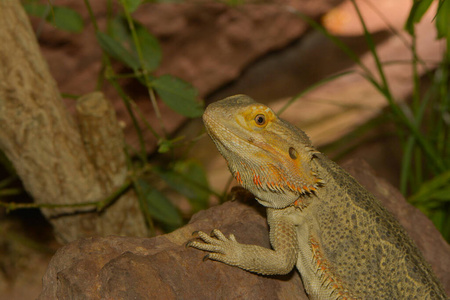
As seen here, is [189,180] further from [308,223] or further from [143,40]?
[308,223]

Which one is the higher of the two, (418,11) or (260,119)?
(418,11)

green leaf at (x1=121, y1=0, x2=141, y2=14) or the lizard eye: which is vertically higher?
green leaf at (x1=121, y1=0, x2=141, y2=14)

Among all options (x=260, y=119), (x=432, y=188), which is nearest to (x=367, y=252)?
(x=260, y=119)

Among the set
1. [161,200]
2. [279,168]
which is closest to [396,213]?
[279,168]


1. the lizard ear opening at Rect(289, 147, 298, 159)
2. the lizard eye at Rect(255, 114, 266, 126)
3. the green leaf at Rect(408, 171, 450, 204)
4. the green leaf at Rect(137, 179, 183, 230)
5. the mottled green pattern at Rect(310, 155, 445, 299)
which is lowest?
the green leaf at Rect(137, 179, 183, 230)

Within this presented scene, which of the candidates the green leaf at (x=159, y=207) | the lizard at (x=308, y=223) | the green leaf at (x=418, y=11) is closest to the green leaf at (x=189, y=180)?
the green leaf at (x=159, y=207)

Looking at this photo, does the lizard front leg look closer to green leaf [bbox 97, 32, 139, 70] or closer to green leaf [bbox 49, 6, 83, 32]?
green leaf [bbox 97, 32, 139, 70]

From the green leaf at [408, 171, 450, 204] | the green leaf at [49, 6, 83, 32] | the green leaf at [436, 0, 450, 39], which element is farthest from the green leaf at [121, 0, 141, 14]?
the green leaf at [408, 171, 450, 204]
